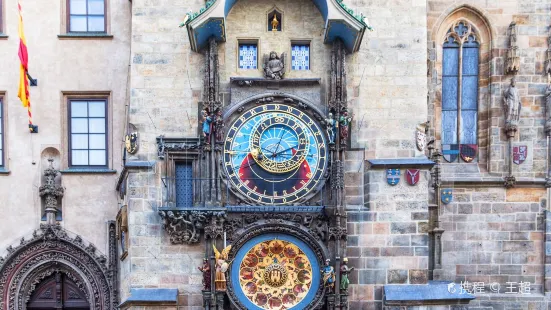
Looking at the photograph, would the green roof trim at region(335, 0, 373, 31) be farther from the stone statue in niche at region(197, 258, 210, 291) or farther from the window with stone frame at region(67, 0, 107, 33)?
the window with stone frame at region(67, 0, 107, 33)

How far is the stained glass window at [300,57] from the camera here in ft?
51.2

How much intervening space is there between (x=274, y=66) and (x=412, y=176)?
3398mm

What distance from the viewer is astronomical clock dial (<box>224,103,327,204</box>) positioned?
1512 centimetres

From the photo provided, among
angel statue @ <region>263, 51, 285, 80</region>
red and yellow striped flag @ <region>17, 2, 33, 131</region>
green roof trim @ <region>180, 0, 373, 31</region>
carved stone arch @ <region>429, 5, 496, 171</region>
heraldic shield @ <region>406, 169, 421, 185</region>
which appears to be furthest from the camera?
carved stone arch @ <region>429, 5, 496, 171</region>

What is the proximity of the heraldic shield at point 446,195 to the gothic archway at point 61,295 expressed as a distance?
7.96 m

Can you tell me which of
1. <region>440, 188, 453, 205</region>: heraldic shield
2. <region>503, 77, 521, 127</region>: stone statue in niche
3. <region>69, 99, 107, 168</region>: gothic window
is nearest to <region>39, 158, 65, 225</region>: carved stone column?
<region>69, 99, 107, 168</region>: gothic window

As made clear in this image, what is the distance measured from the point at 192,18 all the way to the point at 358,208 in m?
4.78

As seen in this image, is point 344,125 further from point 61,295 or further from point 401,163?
point 61,295

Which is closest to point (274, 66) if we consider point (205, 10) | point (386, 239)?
point (205, 10)

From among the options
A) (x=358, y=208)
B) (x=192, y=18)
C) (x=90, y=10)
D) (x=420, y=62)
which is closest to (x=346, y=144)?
(x=358, y=208)

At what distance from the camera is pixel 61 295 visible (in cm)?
1711

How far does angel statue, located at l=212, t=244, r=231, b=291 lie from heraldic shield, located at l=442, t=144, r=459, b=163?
5.68m

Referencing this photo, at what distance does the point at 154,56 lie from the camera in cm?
1539

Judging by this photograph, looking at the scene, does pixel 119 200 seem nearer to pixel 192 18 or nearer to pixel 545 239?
pixel 192 18
